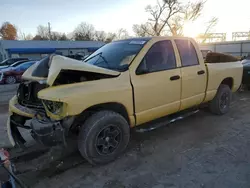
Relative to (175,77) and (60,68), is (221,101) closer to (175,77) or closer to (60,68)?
(175,77)

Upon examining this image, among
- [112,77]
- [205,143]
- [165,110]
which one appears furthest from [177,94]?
[112,77]

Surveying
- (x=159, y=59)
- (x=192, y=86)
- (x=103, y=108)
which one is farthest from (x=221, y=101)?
(x=103, y=108)

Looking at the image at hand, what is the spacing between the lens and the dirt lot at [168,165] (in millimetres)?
2939

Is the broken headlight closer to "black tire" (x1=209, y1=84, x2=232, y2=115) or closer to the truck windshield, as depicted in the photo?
the truck windshield

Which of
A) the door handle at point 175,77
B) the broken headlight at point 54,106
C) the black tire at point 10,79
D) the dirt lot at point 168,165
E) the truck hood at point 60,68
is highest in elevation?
the truck hood at point 60,68

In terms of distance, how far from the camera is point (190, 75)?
4.34m

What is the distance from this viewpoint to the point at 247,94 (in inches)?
322

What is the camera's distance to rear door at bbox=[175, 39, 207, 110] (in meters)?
4.29

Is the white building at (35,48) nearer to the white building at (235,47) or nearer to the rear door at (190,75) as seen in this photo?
the white building at (235,47)

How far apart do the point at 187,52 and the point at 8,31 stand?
84.7 metres

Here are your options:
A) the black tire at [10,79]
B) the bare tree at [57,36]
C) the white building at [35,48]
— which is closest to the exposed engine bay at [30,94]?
the black tire at [10,79]

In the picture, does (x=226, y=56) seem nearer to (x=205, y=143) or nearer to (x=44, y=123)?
(x=205, y=143)

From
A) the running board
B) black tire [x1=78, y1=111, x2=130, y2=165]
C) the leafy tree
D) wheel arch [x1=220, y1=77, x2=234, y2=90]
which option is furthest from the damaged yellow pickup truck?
the leafy tree

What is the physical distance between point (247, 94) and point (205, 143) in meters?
5.29
